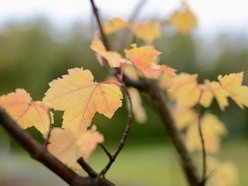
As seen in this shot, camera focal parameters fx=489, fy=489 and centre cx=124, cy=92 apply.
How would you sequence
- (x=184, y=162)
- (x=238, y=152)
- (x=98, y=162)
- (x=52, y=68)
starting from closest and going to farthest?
(x=184, y=162)
(x=98, y=162)
(x=238, y=152)
(x=52, y=68)

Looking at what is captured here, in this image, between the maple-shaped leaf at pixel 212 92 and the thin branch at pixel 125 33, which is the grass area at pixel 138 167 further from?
the maple-shaped leaf at pixel 212 92

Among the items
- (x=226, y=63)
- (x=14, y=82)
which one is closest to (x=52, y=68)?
(x=14, y=82)

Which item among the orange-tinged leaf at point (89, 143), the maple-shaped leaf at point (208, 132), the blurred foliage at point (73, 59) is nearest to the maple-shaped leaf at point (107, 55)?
the orange-tinged leaf at point (89, 143)

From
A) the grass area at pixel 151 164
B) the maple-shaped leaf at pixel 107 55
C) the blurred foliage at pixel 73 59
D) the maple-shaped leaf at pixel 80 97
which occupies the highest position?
the maple-shaped leaf at pixel 107 55

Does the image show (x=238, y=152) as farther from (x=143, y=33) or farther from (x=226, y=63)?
(x=143, y=33)

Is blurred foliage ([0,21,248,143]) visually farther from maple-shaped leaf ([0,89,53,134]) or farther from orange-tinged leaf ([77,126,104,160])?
maple-shaped leaf ([0,89,53,134])

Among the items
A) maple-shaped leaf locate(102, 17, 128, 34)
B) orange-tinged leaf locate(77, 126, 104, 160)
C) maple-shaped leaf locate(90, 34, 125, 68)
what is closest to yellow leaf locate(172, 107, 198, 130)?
maple-shaped leaf locate(102, 17, 128, 34)

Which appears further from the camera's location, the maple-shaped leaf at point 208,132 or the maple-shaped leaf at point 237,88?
the maple-shaped leaf at point 208,132
